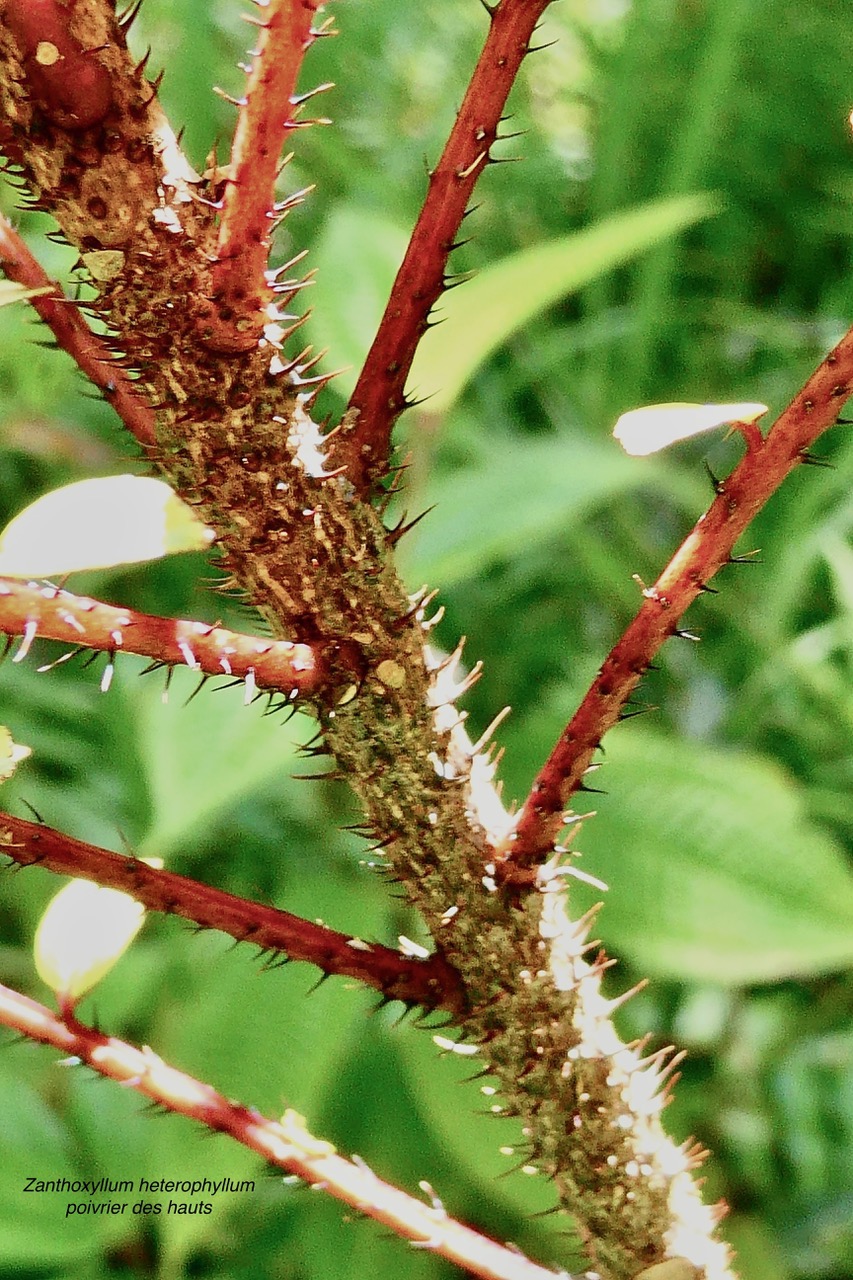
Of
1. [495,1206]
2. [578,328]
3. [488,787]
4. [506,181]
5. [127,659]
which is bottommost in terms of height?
[495,1206]

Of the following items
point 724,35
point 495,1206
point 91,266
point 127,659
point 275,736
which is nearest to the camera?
point 91,266

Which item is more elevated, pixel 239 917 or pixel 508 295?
pixel 508 295

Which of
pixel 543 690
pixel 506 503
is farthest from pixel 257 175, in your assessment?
pixel 543 690

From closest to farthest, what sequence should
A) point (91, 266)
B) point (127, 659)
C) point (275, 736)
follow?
point (91, 266) < point (275, 736) < point (127, 659)

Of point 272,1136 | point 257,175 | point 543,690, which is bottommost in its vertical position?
point 272,1136

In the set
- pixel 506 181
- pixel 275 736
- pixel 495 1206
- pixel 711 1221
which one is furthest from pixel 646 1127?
pixel 506 181

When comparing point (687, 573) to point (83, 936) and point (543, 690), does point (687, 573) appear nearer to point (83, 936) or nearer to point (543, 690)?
point (83, 936)

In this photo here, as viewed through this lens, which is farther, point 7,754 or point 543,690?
point 543,690

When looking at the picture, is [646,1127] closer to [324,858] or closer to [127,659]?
[324,858]
